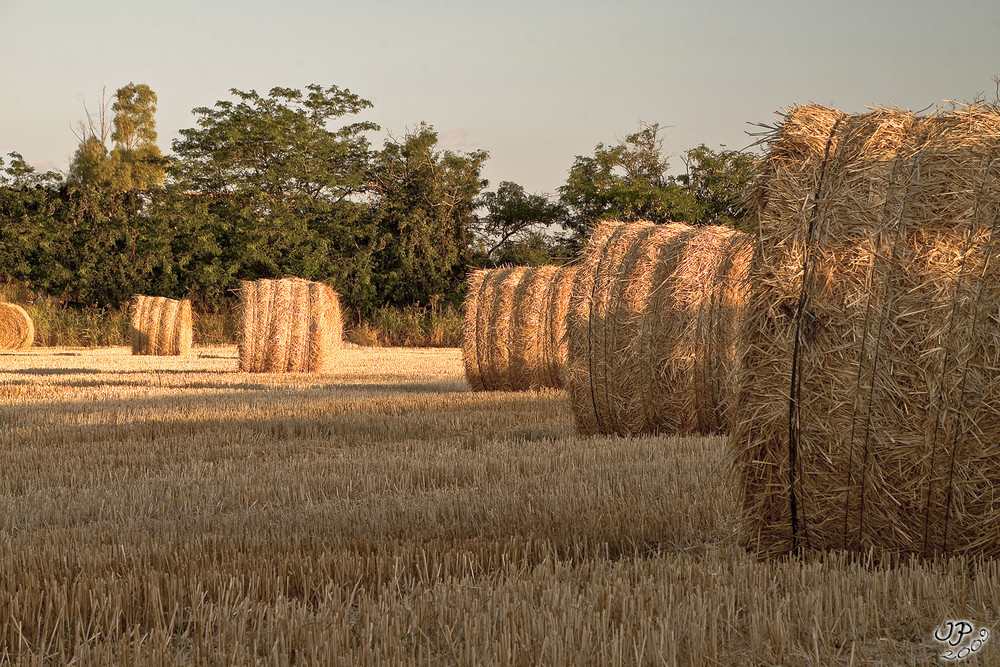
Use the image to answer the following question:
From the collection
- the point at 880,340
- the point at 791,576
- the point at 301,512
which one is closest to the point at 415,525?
the point at 301,512

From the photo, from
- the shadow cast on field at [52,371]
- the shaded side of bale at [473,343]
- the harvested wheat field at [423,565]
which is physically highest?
the shaded side of bale at [473,343]

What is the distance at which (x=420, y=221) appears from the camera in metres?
35.1

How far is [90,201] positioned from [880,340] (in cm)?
3448

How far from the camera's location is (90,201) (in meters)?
34.0

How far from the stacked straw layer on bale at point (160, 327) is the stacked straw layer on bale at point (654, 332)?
16379mm

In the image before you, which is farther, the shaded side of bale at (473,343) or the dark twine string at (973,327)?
the shaded side of bale at (473,343)

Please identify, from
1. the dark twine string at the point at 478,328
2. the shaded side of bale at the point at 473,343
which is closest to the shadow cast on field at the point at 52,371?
the shaded side of bale at the point at 473,343

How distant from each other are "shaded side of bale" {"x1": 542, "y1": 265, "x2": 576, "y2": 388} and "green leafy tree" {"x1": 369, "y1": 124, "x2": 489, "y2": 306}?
73.3 feet

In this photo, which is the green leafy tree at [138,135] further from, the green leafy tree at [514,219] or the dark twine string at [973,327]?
the dark twine string at [973,327]

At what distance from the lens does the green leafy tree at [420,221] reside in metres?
35.1

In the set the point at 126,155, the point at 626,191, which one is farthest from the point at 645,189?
the point at 126,155

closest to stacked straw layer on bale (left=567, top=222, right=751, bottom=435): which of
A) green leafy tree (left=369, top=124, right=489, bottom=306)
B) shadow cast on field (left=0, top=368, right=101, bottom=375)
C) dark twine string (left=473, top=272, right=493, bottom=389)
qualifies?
dark twine string (left=473, top=272, right=493, bottom=389)

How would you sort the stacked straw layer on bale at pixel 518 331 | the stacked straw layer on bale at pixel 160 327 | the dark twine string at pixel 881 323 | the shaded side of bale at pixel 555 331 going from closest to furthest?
the dark twine string at pixel 881 323 < the shaded side of bale at pixel 555 331 < the stacked straw layer on bale at pixel 518 331 < the stacked straw layer on bale at pixel 160 327

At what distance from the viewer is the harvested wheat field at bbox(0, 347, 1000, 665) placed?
2.88 metres
